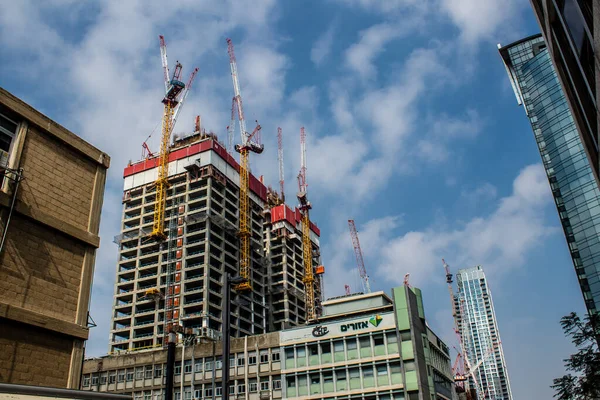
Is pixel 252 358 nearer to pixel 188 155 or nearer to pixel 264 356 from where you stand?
pixel 264 356

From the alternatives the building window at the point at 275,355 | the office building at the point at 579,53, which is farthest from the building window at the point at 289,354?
the office building at the point at 579,53

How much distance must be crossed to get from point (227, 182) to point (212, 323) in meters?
40.7

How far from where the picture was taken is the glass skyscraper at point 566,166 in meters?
116

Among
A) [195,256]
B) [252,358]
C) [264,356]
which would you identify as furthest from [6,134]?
[195,256]

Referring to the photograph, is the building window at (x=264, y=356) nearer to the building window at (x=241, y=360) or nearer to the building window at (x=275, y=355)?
the building window at (x=275, y=355)

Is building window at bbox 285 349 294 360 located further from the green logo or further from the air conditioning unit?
the air conditioning unit

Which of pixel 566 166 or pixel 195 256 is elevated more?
pixel 566 166

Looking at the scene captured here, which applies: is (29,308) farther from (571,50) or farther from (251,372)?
(251,372)

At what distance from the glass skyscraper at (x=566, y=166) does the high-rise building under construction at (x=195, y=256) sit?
70.3m

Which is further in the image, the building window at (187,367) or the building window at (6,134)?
the building window at (187,367)

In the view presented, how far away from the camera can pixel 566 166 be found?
125m

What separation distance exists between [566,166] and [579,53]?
11493 cm

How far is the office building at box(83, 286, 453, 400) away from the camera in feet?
210

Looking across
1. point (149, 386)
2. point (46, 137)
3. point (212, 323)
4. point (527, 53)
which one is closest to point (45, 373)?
point (46, 137)
